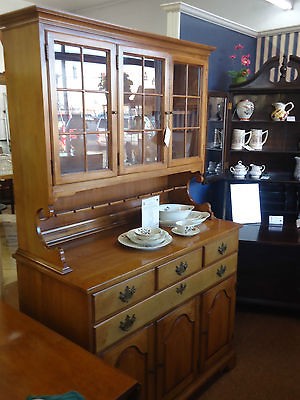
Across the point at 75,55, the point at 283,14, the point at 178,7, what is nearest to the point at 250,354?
the point at 75,55

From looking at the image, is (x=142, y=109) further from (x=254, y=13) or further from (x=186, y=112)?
(x=254, y=13)

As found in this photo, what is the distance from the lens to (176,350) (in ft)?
6.27

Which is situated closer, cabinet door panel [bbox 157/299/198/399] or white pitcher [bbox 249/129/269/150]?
cabinet door panel [bbox 157/299/198/399]

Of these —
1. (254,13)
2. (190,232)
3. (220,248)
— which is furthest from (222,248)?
(254,13)

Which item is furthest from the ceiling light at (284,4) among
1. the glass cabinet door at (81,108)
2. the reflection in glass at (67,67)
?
the reflection in glass at (67,67)

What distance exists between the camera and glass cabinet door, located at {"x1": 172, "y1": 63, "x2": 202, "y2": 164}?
2066mm

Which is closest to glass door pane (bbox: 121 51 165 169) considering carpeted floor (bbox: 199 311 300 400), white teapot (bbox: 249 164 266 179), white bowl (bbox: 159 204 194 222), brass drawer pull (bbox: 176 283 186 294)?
white bowl (bbox: 159 204 194 222)

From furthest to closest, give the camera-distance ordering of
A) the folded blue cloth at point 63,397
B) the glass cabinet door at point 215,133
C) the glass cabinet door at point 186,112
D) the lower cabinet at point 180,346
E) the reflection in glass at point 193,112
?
the glass cabinet door at point 215,133
the reflection in glass at point 193,112
the glass cabinet door at point 186,112
the lower cabinet at point 180,346
the folded blue cloth at point 63,397

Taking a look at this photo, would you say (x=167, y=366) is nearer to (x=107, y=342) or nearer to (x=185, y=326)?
(x=185, y=326)

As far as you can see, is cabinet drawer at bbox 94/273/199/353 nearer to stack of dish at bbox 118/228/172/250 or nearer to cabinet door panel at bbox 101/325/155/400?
cabinet door panel at bbox 101/325/155/400

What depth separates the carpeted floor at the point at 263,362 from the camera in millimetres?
2141

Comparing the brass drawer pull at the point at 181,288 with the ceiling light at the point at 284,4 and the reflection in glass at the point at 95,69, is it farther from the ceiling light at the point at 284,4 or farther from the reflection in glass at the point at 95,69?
the ceiling light at the point at 284,4

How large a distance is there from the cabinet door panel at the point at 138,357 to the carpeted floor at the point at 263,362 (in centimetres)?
52

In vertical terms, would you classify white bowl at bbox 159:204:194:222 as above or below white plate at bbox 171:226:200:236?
above
